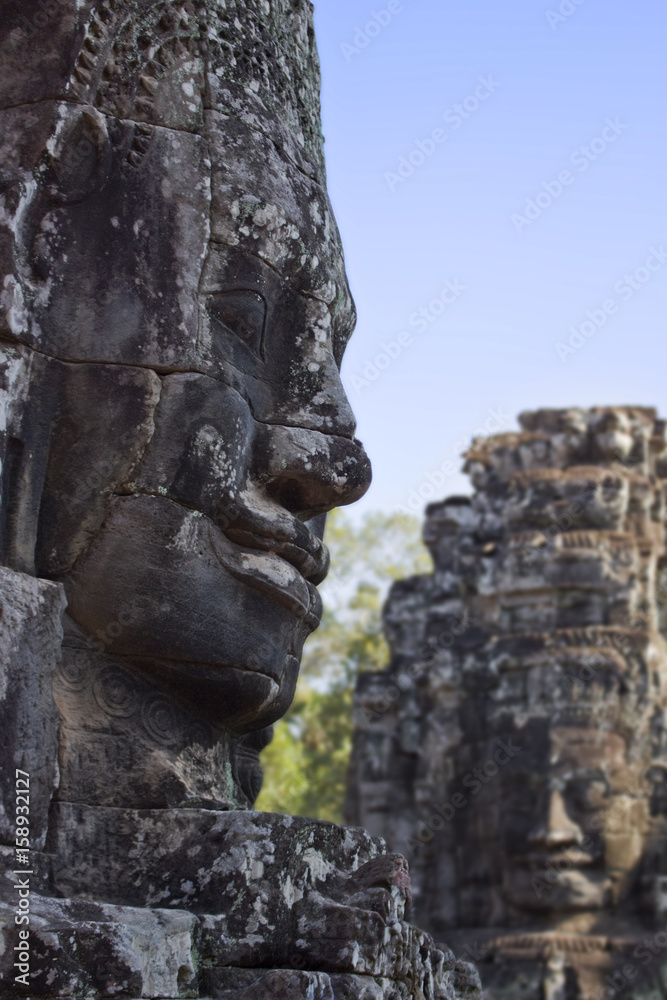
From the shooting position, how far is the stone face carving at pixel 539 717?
1594cm

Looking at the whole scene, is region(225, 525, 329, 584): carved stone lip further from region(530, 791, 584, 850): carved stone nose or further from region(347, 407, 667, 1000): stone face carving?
region(530, 791, 584, 850): carved stone nose

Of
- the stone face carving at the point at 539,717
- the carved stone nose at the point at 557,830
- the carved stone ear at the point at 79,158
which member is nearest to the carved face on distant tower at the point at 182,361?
the carved stone ear at the point at 79,158

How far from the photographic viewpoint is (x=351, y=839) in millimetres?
4262

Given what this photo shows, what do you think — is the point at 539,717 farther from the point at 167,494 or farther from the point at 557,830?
the point at 167,494

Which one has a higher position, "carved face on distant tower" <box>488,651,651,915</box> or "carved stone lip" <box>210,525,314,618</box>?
"carved face on distant tower" <box>488,651,651,915</box>

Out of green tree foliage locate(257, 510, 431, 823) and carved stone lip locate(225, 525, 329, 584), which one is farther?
green tree foliage locate(257, 510, 431, 823)

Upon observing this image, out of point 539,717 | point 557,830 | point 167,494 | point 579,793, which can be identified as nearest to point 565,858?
point 557,830

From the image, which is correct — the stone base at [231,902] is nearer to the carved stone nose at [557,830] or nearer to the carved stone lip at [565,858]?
the carved stone nose at [557,830]

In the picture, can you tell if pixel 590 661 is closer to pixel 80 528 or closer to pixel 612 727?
pixel 612 727

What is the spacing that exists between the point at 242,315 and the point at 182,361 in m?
0.29

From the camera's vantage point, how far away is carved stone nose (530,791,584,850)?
15.9m

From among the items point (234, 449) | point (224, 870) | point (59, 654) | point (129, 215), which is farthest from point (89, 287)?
point (224, 870)

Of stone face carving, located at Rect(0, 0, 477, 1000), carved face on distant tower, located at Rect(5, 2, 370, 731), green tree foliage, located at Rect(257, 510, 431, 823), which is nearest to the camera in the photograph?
stone face carving, located at Rect(0, 0, 477, 1000)

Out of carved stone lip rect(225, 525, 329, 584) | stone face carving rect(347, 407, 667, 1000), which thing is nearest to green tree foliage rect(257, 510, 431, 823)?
stone face carving rect(347, 407, 667, 1000)
